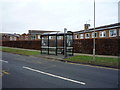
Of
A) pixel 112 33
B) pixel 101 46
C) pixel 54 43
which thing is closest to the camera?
pixel 101 46

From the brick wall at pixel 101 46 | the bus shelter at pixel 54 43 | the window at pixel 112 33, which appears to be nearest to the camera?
Answer: the brick wall at pixel 101 46

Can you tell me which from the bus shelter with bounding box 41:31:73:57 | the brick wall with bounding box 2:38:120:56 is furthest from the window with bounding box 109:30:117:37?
the bus shelter with bounding box 41:31:73:57

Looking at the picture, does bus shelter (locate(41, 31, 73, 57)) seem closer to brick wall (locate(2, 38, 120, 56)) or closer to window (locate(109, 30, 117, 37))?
brick wall (locate(2, 38, 120, 56))

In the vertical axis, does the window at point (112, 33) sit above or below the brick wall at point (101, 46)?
above

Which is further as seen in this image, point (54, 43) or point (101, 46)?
point (54, 43)

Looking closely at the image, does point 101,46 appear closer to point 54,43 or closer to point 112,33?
point 54,43

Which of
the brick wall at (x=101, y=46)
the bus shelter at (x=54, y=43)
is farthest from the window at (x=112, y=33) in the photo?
the bus shelter at (x=54, y=43)

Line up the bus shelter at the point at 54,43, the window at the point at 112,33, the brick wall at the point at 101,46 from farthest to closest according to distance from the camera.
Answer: the window at the point at 112,33 → the bus shelter at the point at 54,43 → the brick wall at the point at 101,46

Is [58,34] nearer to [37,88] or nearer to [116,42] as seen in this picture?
[116,42]

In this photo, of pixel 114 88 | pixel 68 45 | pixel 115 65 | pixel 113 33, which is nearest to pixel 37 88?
pixel 114 88

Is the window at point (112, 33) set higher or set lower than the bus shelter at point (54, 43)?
higher

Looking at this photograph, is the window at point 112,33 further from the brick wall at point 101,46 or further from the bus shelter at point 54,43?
the bus shelter at point 54,43

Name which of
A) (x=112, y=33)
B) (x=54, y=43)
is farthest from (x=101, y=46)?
(x=112, y=33)

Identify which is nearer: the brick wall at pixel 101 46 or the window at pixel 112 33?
the brick wall at pixel 101 46
